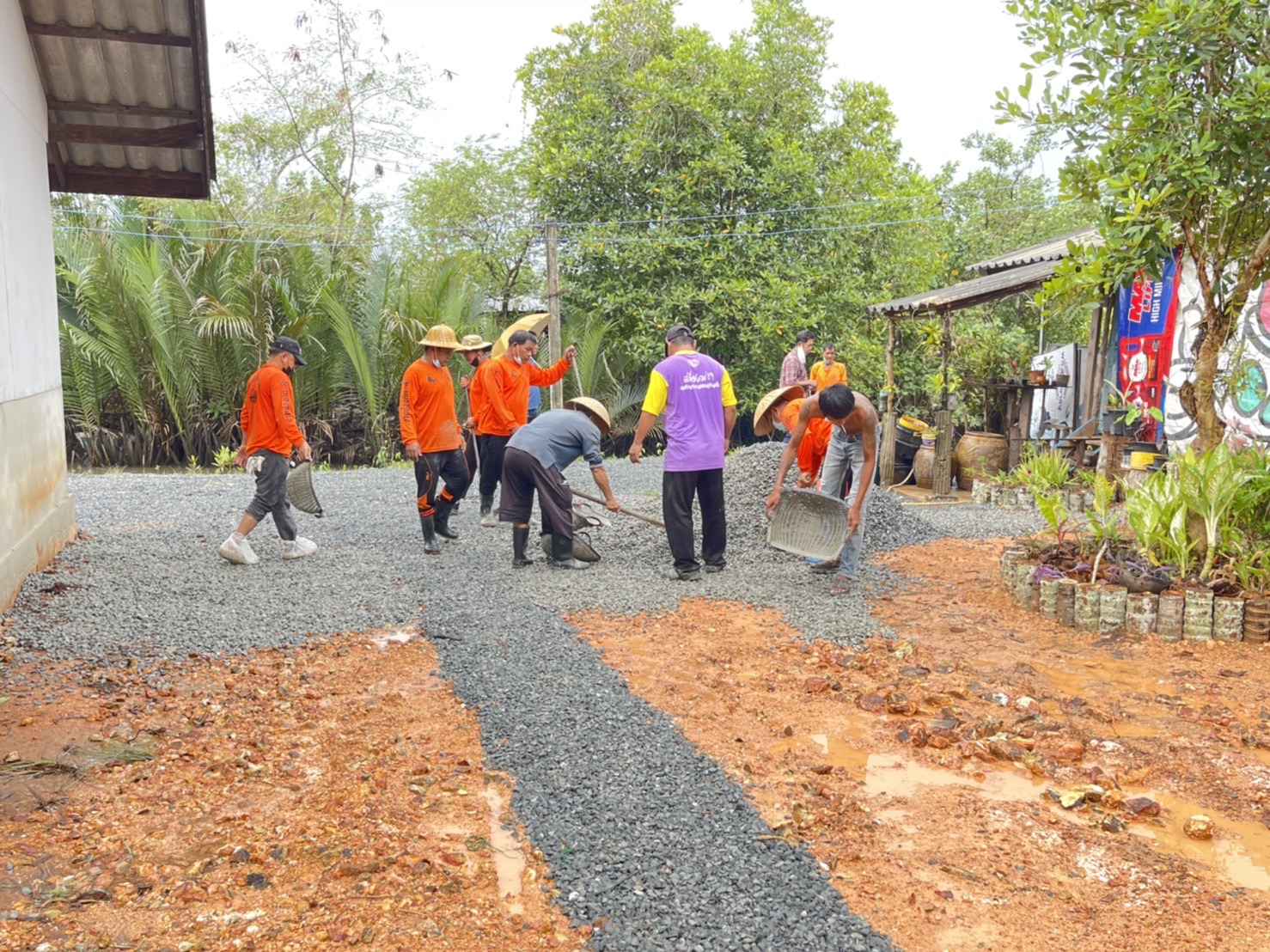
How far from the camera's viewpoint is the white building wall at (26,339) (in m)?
5.96

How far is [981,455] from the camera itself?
12273mm

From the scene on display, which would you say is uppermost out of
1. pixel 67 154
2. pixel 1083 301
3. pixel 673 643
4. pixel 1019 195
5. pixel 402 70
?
pixel 402 70

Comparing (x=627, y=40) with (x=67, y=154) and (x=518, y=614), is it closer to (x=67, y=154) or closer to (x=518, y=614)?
(x=67, y=154)

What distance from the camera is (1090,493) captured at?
9859mm

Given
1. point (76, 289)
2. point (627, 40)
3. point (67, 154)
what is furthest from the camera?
point (627, 40)

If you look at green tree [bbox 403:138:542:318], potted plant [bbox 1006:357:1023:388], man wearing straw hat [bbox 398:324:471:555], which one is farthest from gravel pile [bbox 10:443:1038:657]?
green tree [bbox 403:138:542:318]

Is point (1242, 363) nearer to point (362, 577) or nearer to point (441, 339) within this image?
point (441, 339)

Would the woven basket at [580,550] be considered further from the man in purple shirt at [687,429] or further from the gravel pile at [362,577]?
the man in purple shirt at [687,429]

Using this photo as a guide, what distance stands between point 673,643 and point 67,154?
742 cm

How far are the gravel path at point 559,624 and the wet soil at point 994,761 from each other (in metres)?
0.23

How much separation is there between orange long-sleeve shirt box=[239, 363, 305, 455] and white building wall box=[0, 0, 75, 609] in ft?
4.45

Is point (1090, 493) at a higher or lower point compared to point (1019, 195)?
lower

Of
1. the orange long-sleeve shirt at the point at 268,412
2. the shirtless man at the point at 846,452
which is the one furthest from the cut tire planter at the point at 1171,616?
the orange long-sleeve shirt at the point at 268,412

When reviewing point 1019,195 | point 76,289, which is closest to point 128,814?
point 76,289
